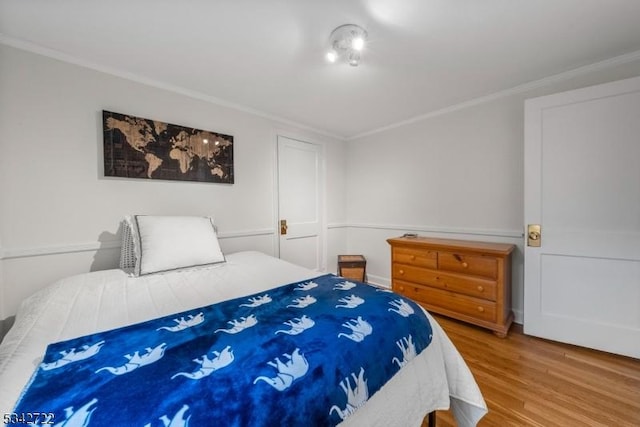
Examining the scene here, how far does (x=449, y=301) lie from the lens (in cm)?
243

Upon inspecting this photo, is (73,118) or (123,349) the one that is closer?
(123,349)

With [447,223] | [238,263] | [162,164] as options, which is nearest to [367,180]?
[447,223]

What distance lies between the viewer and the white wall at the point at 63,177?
1.58 m

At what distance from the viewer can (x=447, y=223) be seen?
284 centimetres

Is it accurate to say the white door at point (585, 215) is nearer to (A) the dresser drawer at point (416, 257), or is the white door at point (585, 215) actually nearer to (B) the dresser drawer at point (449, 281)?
(B) the dresser drawer at point (449, 281)

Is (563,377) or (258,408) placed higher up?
(258,408)

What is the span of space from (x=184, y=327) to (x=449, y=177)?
9.36ft

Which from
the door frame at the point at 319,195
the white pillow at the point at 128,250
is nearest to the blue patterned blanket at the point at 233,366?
the white pillow at the point at 128,250

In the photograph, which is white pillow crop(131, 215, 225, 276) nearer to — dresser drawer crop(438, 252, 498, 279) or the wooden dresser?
the wooden dresser

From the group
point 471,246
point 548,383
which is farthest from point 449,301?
point 548,383

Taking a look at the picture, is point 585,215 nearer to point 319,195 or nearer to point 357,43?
point 357,43

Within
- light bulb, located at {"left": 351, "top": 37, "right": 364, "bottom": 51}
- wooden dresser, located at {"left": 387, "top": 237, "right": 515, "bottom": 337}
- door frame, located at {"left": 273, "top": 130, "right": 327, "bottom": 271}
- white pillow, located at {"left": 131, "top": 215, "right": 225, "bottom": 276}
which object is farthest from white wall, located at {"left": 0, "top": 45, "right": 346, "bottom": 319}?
wooden dresser, located at {"left": 387, "top": 237, "right": 515, "bottom": 337}

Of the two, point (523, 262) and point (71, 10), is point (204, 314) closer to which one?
point (71, 10)

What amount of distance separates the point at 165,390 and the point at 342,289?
0.88 meters
